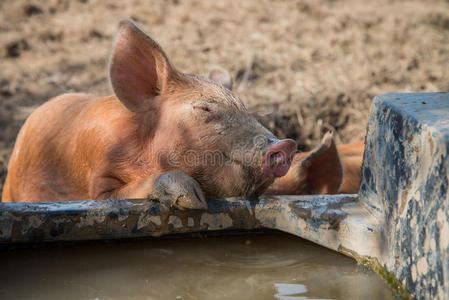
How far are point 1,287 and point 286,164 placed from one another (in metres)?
1.16

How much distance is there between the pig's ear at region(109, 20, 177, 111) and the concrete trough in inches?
29.6

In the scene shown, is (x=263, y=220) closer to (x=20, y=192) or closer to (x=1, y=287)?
(x=1, y=287)

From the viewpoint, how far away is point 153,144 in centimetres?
289

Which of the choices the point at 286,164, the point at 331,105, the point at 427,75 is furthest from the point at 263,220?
the point at 427,75

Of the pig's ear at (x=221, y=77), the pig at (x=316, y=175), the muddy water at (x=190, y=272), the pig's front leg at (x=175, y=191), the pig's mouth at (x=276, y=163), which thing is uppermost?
the pig's ear at (x=221, y=77)

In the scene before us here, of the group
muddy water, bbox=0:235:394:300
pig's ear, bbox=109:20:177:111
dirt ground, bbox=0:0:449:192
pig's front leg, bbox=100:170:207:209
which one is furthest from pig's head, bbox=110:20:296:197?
dirt ground, bbox=0:0:449:192

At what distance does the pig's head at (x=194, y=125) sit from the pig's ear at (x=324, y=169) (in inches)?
21.7

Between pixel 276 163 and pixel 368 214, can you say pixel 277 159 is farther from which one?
pixel 368 214

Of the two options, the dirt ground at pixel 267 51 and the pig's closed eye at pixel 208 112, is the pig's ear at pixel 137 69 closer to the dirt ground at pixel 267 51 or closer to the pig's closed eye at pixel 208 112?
the pig's closed eye at pixel 208 112

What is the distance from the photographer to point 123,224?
2.34 meters

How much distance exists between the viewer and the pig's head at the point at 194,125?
105 inches

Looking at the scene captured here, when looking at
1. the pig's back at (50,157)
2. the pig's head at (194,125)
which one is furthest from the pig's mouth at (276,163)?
the pig's back at (50,157)

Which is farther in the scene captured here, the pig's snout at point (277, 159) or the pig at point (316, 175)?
the pig at point (316, 175)

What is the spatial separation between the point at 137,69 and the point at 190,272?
44.8 inches
